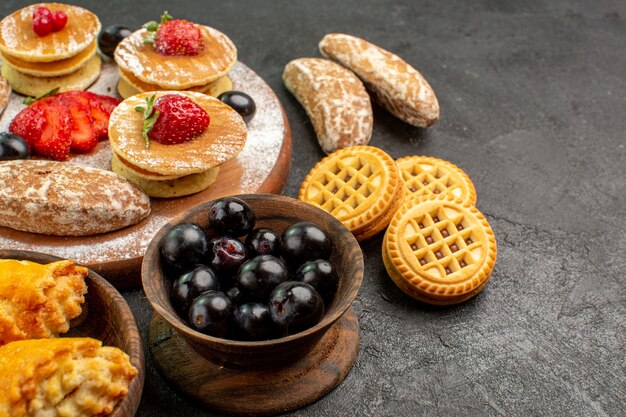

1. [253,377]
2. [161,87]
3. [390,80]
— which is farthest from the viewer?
[390,80]

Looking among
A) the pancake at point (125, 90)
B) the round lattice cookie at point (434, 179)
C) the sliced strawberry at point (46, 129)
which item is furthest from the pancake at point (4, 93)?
the round lattice cookie at point (434, 179)

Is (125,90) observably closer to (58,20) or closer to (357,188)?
(58,20)

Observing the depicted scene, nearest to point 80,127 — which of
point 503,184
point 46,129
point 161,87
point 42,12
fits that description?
point 46,129

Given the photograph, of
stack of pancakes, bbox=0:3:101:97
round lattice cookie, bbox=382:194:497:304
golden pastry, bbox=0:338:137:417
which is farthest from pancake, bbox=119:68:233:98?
golden pastry, bbox=0:338:137:417

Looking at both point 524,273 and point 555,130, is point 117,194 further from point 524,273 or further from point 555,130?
point 555,130

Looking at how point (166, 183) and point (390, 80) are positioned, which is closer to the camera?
point (166, 183)

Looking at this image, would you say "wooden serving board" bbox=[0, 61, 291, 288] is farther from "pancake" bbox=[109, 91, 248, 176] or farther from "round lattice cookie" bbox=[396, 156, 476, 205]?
"round lattice cookie" bbox=[396, 156, 476, 205]
